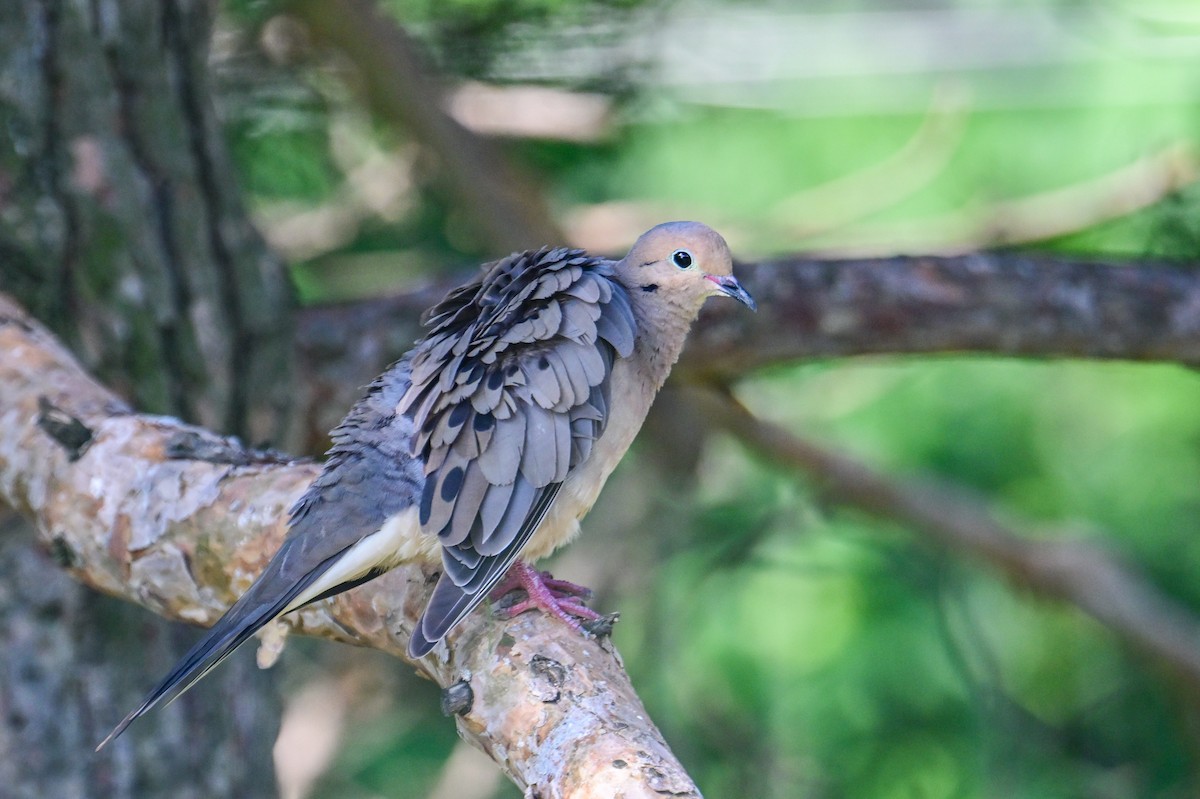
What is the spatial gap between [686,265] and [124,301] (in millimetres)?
1239

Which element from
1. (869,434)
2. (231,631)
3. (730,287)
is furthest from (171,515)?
(869,434)

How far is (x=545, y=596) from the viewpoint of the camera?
2.07 meters

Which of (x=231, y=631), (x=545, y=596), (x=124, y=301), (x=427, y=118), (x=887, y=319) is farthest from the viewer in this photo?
(x=427, y=118)

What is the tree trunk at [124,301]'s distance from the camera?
2723 millimetres

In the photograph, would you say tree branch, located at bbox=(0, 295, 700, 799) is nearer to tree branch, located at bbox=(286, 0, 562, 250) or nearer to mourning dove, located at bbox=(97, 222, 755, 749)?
mourning dove, located at bbox=(97, 222, 755, 749)

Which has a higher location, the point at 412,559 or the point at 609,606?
the point at 412,559

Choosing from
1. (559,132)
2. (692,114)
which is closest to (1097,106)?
(692,114)

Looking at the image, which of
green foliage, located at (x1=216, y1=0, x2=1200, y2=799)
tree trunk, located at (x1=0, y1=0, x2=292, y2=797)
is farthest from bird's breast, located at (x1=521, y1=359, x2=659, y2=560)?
green foliage, located at (x1=216, y1=0, x2=1200, y2=799)

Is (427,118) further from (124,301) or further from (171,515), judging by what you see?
(171,515)

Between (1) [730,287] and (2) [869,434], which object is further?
(2) [869,434]

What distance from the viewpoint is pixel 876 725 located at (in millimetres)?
4488

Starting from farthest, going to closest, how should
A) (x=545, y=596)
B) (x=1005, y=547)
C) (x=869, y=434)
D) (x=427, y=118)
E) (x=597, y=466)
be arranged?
(x=869, y=434), (x=1005, y=547), (x=427, y=118), (x=597, y=466), (x=545, y=596)

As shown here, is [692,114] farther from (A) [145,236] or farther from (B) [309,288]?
(A) [145,236]

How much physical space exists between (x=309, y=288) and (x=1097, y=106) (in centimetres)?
346
